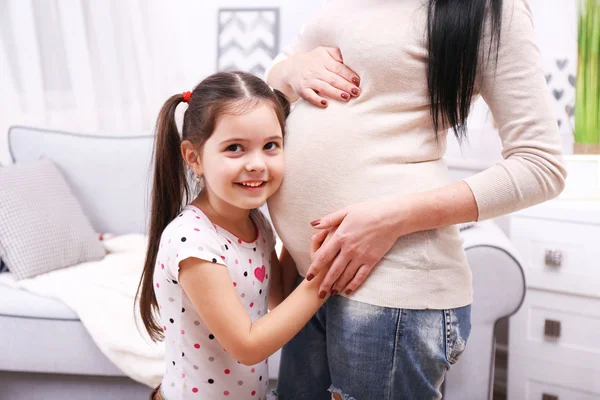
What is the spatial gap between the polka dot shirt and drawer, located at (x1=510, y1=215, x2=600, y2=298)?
1133mm

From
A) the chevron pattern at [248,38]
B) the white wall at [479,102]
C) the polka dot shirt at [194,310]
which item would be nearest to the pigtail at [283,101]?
the polka dot shirt at [194,310]

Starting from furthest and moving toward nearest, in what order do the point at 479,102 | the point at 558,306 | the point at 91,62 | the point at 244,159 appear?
the point at 91,62 < the point at 479,102 < the point at 558,306 < the point at 244,159

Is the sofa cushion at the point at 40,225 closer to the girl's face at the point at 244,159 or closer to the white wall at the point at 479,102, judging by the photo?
the white wall at the point at 479,102

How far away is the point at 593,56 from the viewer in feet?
6.58

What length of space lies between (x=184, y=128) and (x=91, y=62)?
81.0 inches

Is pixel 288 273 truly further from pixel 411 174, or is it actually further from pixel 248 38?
pixel 248 38

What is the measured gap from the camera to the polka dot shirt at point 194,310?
945 mm

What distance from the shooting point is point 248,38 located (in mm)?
2984

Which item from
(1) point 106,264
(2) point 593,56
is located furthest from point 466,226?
(1) point 106,264

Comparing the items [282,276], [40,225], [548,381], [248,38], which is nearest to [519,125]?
[282,276]

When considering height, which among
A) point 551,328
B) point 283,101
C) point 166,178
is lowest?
point 551,328

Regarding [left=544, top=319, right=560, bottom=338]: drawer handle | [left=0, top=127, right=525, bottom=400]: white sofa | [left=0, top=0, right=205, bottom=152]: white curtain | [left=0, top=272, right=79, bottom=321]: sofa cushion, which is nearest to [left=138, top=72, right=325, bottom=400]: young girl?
[left=0, top=127, right=525, bottom=400]: white sofa

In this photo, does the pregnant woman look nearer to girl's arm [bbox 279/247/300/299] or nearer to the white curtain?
girl's arm [bbox 279/247/300/299]

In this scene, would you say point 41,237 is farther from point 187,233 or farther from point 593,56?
point 593,56
